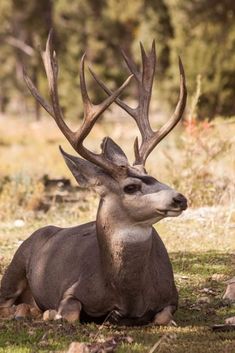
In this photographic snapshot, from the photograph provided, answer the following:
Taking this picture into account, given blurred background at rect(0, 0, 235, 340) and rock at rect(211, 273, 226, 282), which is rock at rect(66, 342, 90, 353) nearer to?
blurred background at rect(0, 0, 235, 340)

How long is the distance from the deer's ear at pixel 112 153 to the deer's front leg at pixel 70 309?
1.02m

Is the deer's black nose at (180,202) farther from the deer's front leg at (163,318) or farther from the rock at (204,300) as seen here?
the rock at (204,300)

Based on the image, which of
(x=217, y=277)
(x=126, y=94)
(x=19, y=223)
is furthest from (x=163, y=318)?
(x=126, y=94)

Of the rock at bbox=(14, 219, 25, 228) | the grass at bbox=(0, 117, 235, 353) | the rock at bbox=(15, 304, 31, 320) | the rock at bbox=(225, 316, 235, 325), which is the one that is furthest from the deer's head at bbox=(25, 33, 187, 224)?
the rock at bbox=(14, 219, 25, 228)

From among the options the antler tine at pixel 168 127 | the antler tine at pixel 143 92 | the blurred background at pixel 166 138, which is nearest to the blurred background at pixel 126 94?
the blurred background at pixel 166 138

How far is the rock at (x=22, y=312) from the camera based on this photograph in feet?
24.9

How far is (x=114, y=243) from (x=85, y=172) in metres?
0.56

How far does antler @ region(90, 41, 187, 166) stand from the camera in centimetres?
745

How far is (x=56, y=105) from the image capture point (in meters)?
7.28

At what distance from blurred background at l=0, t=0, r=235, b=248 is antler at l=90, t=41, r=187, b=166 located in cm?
102

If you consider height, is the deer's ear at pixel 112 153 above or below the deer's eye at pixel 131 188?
above

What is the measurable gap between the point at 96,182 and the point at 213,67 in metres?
27.3

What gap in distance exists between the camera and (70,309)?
709 cm

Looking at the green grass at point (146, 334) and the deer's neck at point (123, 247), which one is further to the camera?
the deer's neck at point (123, 247)
